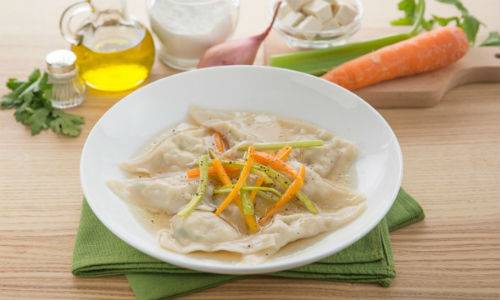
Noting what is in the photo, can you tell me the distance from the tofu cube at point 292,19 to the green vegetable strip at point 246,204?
5.78 feet

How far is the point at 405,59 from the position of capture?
12.6ft

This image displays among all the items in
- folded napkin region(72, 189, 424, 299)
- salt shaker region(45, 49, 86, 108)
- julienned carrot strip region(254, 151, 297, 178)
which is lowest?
salt shaker region(45, 49, 86, 108)

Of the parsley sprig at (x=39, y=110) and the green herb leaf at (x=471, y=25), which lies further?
the green herb leaf at (x=471, y=25)

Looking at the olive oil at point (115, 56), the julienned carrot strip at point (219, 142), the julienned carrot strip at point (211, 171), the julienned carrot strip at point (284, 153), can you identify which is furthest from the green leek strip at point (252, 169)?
the olive oil at point (115, 56)

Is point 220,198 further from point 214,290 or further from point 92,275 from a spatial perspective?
point 92,275

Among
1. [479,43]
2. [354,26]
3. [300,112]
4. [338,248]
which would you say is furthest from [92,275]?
[479,43]

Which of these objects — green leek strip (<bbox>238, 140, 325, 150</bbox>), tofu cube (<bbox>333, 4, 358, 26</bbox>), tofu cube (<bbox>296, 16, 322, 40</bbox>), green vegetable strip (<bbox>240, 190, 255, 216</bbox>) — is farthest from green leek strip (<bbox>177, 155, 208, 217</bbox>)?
tofu cube (<bbox>333, 4, 358, 26</bbox>)

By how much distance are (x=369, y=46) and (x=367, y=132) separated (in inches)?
47.7

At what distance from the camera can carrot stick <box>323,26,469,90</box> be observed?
3783 mm

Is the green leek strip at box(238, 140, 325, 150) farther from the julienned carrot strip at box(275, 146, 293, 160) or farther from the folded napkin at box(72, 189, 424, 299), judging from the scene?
the folded napkin at box(72, 189, 424, 299)

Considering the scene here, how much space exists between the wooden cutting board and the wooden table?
6 centimetres

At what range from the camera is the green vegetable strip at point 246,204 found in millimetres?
2590

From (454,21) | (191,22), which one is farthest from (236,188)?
(454,21)

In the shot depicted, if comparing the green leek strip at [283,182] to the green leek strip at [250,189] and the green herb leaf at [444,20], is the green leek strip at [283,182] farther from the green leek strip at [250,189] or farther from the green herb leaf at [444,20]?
the green herb leaf at [444,20]
